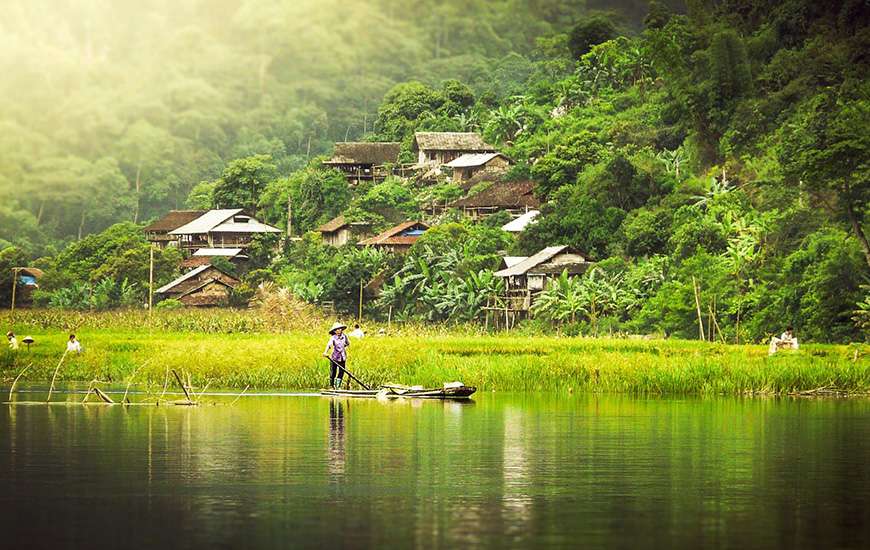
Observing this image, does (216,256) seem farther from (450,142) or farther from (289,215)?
(450,142)

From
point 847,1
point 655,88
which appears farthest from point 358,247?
point 847,1

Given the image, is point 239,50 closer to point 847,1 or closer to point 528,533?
point 847,1

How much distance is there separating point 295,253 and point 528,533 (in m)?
66.9

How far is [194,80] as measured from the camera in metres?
150

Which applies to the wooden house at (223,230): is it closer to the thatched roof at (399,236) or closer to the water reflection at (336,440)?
the thatched roof at (399,236)

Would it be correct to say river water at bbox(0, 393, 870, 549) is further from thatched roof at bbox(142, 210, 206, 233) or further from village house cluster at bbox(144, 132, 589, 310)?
thatched roof at bbox(142, 210, 206, 233)

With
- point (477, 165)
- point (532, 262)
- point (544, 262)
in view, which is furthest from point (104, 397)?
point (477, 165)

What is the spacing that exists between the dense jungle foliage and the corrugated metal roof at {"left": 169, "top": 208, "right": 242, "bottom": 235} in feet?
10.6

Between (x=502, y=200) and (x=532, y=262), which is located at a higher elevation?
(x=502, y=200)

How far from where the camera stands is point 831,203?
4972 cm

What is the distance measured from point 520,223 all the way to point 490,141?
19162mm

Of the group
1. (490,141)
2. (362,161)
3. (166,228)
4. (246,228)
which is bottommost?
(246,228)

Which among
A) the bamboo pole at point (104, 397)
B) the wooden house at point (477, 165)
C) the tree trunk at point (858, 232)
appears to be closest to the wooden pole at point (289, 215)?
the wooden house at point (477, 165)

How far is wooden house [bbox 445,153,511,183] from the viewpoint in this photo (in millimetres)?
82125
